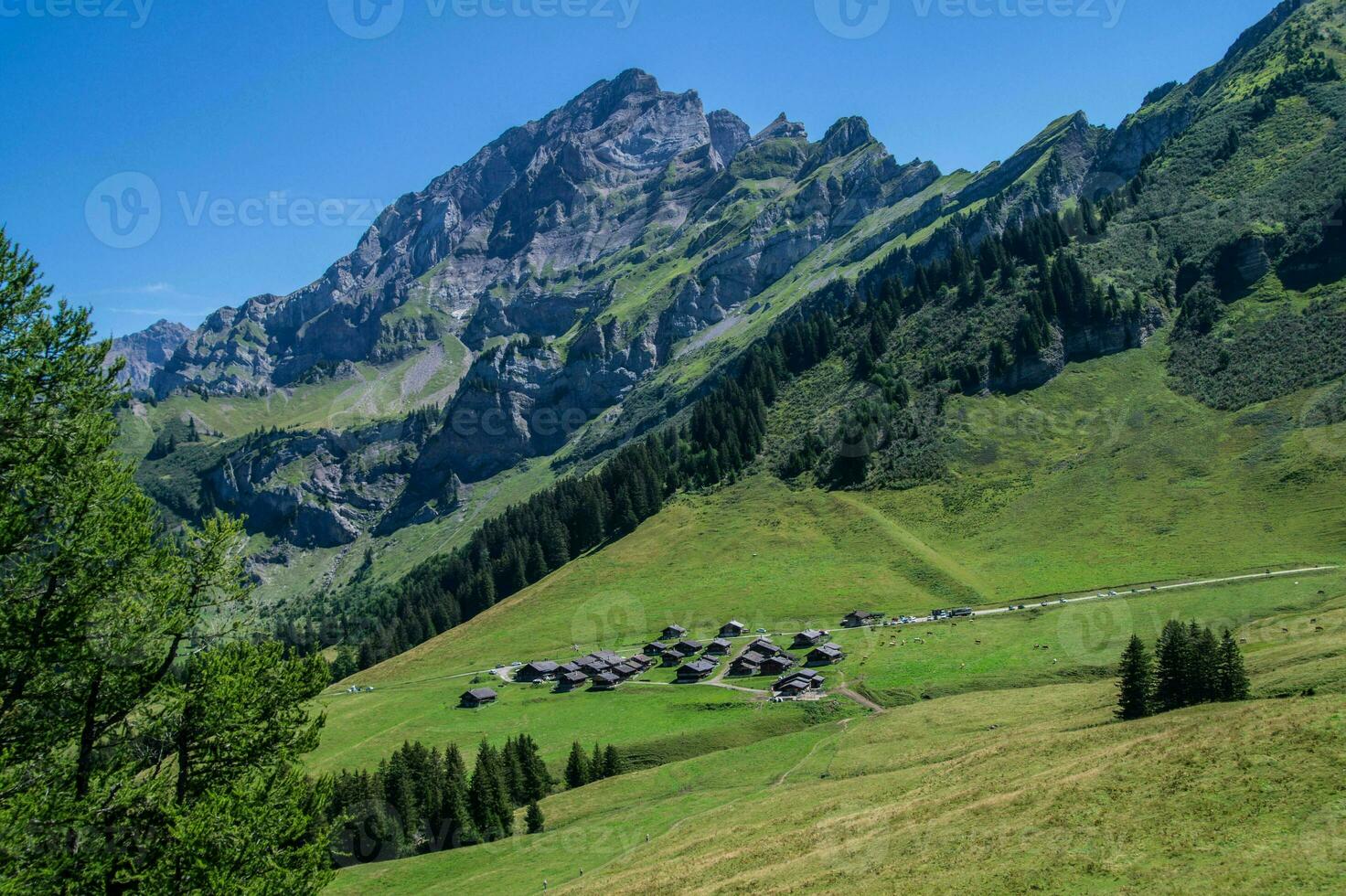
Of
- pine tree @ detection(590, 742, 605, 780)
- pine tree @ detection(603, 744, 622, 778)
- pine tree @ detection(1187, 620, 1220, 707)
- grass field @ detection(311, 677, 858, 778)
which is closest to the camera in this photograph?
pine tree @ detection(1187, 620, 1220, 707)

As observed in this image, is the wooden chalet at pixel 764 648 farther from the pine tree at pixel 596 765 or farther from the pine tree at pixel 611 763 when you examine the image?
the pine tree at pixel 596 765

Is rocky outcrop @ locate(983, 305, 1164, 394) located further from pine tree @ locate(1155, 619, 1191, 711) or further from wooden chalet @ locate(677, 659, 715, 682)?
pine tree @ locate(1155, 619, 1191, 711)

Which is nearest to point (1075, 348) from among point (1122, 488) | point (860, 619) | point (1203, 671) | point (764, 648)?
point (1122, 488)

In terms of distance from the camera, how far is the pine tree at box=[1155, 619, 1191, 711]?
4856cm

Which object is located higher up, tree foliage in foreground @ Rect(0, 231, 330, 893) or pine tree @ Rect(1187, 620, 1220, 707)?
tree foliage in foreground @ Rect(0, 231, 330, 893)

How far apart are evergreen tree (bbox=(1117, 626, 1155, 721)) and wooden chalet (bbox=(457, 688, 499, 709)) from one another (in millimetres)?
72909

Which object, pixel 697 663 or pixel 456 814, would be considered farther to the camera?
pixel 697 663

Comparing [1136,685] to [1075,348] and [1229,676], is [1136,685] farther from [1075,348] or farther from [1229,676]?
[1075,348]

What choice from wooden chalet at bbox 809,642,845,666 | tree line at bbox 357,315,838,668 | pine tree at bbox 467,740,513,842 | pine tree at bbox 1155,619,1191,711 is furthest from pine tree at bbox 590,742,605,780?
tree line at bbox 357,315,838,668

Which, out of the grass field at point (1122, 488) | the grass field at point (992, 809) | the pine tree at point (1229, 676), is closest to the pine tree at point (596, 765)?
the grass field at point (992, 809)

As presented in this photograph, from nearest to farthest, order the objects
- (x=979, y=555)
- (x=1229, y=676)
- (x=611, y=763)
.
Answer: (x=1229, y=676) < (x=611, y=763) < (x=979, y=555)

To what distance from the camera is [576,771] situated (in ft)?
238

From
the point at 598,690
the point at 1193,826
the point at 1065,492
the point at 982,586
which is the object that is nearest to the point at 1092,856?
the point at 1193,826

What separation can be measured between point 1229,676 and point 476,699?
8024 centimetres
